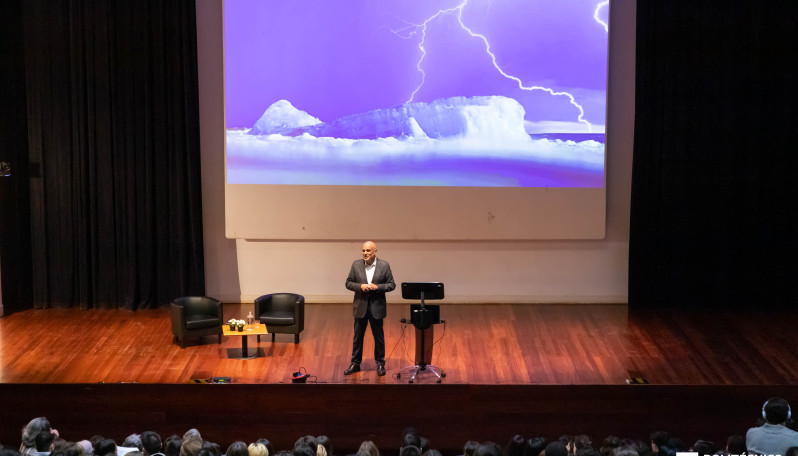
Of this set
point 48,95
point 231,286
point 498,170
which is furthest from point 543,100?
point 48,95

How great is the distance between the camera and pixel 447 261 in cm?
1052

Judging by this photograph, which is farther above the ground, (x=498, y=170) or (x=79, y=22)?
(x=79, y=22)

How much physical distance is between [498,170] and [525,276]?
1.29 m

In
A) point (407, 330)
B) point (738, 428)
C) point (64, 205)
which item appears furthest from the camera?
point (64, 205)


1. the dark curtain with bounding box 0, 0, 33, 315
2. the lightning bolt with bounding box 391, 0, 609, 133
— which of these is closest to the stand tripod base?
→ the lightning bolt with bounding box 391, 0, 609, 133

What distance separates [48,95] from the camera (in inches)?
399

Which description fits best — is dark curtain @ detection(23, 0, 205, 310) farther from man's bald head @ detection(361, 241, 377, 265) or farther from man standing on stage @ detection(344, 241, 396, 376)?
man's bald head @ detection(361, 241, 377, 265)

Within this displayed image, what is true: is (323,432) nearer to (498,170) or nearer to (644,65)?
(498,170)

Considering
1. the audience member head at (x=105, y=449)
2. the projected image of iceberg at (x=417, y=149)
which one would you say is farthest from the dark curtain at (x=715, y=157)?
the audience member head at (x=105, y=449)

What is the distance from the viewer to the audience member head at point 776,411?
5.32 m

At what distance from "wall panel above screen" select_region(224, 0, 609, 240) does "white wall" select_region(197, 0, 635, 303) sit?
0.33 m

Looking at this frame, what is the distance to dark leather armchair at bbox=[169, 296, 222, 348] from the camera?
896 centimetres

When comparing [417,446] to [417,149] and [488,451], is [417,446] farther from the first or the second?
[417,149]

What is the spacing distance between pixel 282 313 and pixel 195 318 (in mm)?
851
